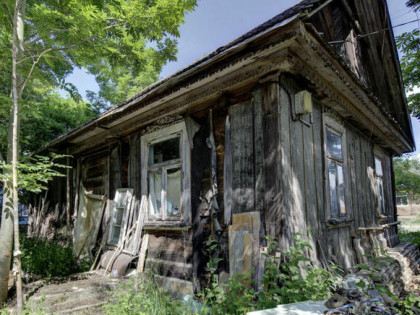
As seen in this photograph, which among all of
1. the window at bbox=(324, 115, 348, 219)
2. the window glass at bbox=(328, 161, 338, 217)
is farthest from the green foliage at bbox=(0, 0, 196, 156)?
the window glass at bbox=(328, 161, 338, 217)

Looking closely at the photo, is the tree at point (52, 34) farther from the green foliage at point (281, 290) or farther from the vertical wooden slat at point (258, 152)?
the vertical wooden slat at point (258, 152)

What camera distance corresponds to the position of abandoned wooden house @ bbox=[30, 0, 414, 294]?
3307mm

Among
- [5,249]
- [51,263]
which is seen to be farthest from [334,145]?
[51,263]

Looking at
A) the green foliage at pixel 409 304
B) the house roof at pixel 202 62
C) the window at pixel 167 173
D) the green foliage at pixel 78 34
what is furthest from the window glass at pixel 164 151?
the green foliage at pixel 409 304

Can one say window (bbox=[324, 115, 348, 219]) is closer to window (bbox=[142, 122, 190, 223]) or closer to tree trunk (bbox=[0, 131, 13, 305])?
window (bbox=[142, 122, 190, 223])

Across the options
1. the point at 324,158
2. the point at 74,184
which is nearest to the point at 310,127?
the point at 324,158

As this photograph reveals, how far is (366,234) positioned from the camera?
5758 millimetres

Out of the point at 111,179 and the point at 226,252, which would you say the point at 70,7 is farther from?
the point at 226,252

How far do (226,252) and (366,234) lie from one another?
147 inches

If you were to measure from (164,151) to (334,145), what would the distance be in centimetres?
314

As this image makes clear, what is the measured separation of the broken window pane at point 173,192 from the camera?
4707 millimetres

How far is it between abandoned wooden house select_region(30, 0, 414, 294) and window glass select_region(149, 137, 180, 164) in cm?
2

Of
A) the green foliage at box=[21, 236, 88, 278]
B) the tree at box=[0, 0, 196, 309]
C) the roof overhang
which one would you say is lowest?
the green foliage at box=[21, 236, 88, 278]

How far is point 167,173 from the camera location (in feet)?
16.1
